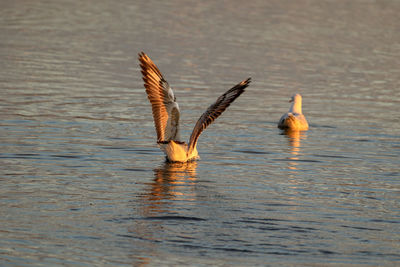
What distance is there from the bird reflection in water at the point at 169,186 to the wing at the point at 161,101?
580 mm

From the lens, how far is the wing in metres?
14.4

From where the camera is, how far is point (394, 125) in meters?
19.2

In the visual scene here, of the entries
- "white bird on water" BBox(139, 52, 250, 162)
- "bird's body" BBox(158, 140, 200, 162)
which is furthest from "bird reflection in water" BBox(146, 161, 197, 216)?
"white bird on water" BBox(139, 52, 250, 162)

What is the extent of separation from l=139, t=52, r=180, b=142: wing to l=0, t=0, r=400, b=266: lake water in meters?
0.61

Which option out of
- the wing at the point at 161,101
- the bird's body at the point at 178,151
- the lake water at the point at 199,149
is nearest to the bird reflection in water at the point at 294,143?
the lake water at the point at 199,149

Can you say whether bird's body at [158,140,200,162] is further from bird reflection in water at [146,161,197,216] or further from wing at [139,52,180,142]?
wing at [139,52,180,142]

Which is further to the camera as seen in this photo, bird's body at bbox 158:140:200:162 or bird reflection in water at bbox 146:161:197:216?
bird's body at bbox 158:140:200:162

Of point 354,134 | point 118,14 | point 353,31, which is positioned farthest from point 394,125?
point 118,14

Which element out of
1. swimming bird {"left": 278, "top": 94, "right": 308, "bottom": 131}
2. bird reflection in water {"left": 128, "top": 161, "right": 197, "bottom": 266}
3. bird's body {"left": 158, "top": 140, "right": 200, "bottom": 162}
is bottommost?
bird reflection in water {"left": 128, "top": 161, "right": 197, "bottom": 266}

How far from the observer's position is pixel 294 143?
1717 centimetres

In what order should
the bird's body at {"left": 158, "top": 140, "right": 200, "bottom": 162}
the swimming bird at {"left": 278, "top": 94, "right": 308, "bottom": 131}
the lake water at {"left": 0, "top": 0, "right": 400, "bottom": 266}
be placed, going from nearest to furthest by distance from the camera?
the lake water at {"left": 0, "top": 0, "right": 400, "bottom": 266}, the bird's body at {"left": 158, "top": 140, "right": 200, "bottom": 162}, the swimming bird at {"left": 278, "top": 94, "right": 308, "bottom": 131}

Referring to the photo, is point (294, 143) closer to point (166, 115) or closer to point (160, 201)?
point (166, 115)

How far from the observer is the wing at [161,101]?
1436 cm

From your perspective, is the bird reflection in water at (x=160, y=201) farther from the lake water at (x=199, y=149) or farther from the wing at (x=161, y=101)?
the wing at (x=161, y=101)
